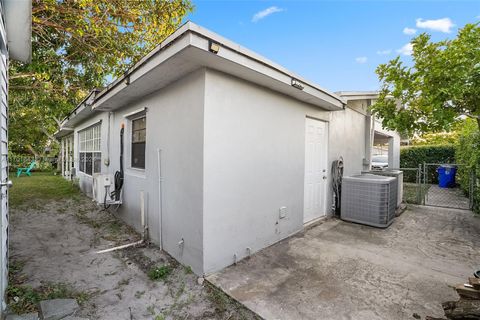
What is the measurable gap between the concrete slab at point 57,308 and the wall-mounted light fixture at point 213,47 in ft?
9.72

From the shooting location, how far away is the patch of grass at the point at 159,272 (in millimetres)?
2980

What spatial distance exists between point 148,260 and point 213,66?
2.92 metres

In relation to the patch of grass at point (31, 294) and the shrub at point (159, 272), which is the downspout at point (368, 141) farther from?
the patch of grass at point (31, 294)

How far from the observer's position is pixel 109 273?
10.3 feet

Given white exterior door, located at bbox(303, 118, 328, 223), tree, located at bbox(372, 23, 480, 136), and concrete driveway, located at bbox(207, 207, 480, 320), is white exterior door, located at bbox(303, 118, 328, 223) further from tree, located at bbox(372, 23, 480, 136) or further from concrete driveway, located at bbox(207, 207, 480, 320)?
tree, located at bbox(372, 23, 480, 136)

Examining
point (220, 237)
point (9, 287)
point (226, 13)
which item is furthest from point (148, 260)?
point (226, 13)

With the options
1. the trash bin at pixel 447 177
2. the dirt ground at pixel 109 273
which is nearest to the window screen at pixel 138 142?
the dirt ground at pixel 109 273

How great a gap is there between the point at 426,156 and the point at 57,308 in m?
15.2

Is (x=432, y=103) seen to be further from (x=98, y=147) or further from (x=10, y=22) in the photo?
(x=98, y=147)

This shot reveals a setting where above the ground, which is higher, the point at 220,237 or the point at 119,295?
the point at 220,237

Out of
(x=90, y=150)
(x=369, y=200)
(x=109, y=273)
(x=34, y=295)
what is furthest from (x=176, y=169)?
(x=90, y=150)

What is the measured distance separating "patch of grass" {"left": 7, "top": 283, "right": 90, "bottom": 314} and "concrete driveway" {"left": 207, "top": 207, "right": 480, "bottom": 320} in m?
1.55

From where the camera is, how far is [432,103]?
3797 mm

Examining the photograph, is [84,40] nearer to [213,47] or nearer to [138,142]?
[138,142]
